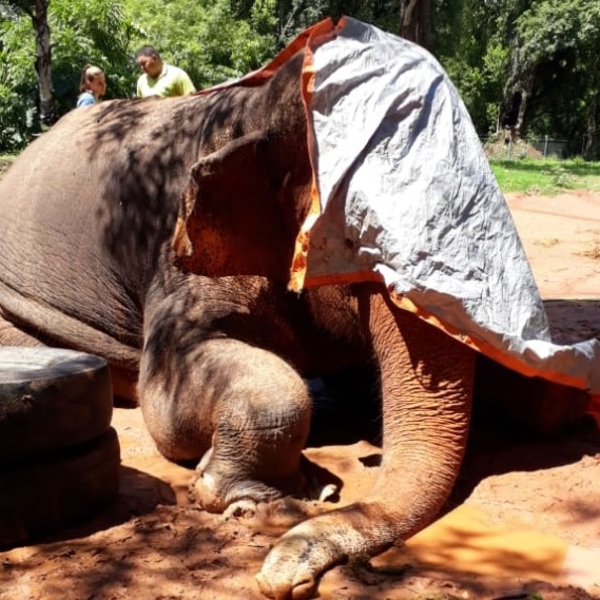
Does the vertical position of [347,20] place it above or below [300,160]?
above

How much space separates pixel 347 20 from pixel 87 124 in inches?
82.1

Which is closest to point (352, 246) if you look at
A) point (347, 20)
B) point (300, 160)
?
point (300, 160)

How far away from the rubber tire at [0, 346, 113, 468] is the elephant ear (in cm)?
74

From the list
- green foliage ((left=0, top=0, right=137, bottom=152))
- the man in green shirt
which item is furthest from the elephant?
green foliage ((left=0, top=0, right=137, bottom=152))

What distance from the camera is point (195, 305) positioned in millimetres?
4375

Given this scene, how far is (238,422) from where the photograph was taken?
144 inches

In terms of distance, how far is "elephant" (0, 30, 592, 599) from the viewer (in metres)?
3.49

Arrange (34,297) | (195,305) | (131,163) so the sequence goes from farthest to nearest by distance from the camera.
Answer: (34,297)
(131,163)
(195,305)

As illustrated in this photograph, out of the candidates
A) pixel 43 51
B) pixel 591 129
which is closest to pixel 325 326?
pixel 43 51

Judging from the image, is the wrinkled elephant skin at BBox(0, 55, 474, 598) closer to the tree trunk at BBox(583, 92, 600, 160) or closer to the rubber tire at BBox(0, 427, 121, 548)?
the rubber tire at BBox(0, 427, 121, 548)

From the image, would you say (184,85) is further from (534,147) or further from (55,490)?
(534,147)

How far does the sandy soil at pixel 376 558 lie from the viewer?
9.73 ft

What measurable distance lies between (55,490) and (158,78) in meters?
6.79

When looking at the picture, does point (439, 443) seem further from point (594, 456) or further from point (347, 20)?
point (347, 20)
